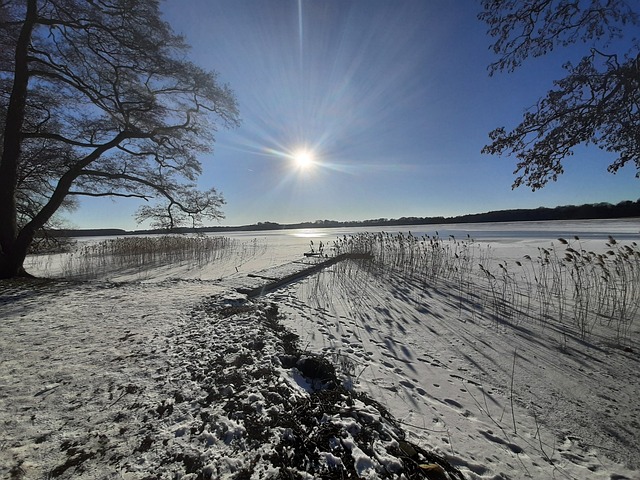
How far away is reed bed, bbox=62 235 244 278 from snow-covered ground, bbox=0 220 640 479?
5976mm

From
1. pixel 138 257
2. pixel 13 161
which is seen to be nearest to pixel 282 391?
pixel 13 161

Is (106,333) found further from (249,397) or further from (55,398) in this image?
(249,397)

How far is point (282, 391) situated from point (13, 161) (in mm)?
8871

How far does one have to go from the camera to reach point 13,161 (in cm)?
625

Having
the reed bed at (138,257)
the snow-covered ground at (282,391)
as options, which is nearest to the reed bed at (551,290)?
the snow-covered ground at (282,391)

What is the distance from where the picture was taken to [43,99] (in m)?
7.78

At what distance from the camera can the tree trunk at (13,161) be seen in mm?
6227

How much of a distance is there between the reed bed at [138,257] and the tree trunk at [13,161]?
2.27 metres

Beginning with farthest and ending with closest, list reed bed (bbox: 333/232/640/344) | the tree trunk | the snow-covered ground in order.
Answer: the tree trunk, reed bed (bbox: 333/232/640/344), the snow-covered ground

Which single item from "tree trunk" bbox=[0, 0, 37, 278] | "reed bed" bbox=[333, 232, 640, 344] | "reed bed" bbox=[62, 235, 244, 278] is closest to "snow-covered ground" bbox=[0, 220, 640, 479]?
"reed bed" bbox=[333, 232, 640, 344]

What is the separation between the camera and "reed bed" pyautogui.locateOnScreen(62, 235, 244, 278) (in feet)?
32.2

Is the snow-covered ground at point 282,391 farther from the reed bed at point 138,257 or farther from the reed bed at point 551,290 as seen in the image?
the reed bed at point 138,257

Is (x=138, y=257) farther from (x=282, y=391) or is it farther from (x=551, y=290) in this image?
(x=551, y=290)

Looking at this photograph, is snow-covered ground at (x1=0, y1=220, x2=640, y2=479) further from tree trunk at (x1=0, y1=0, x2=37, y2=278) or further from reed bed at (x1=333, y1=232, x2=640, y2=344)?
tree trunk at (x1=0, y1=0, x2=37, y2=278)
